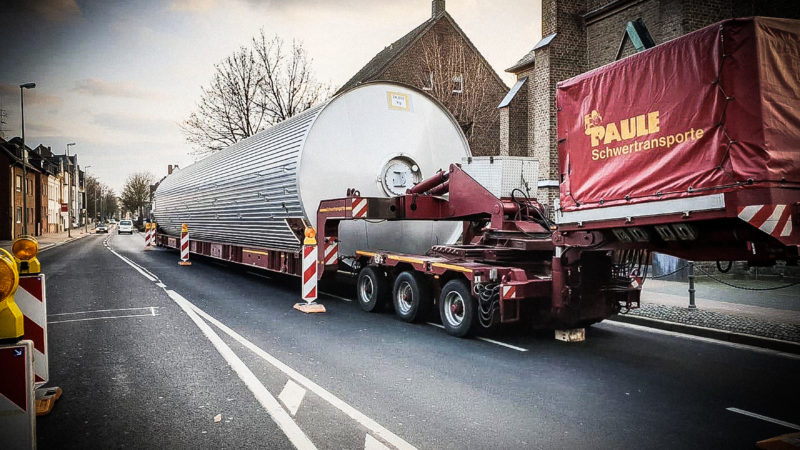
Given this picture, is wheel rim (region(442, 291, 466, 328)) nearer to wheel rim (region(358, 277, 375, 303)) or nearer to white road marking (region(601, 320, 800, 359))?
wheel rim (region(358, 277, 375, 303))

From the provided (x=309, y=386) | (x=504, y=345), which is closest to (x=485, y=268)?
(x=504, y=345)

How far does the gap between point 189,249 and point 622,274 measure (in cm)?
1554

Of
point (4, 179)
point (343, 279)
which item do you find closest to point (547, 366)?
point (343, 279)

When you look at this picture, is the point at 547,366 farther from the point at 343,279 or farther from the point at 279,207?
the point at 343,279

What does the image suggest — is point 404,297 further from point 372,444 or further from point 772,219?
point 772,219

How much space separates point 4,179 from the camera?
39469mm

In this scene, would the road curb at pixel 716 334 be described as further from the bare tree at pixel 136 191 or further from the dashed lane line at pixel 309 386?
the bare tree at pixel 136 191

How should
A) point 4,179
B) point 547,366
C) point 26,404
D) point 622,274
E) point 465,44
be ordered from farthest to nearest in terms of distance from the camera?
1. point 4,179
2. point 465,44
3. point 622,274
4. point 547,366
5. point 26,404

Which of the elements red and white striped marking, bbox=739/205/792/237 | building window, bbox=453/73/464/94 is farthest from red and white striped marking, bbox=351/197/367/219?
building window, bbox=453/73/464/94

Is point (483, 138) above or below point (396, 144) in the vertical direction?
above

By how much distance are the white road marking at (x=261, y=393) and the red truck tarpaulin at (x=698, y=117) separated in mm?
3872

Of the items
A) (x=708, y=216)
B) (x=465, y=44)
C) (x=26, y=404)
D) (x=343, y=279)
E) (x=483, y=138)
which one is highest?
(x=465, y=44)

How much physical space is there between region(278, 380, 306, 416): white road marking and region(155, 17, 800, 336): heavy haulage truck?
2.74 m

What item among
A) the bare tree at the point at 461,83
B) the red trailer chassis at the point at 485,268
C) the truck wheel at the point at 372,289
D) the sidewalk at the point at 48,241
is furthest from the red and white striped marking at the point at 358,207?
the sidewalk at the point at 48,241
